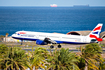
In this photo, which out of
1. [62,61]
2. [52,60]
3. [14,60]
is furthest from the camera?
[52,60]

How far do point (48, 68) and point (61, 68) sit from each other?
6.06 ft

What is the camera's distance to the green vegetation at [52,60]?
83.4 feet

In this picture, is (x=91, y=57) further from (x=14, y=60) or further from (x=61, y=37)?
(x=61, y=37)

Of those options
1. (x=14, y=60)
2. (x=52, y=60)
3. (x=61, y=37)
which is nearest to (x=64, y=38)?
(x=61, y=37)

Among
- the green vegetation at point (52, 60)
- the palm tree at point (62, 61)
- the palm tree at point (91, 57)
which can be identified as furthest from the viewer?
the palm tree at point (91, 57)

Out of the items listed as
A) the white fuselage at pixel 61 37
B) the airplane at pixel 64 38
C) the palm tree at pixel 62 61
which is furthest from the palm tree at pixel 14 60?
the white fuselage at pixel 61 37

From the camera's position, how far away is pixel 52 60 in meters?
→ 26.6

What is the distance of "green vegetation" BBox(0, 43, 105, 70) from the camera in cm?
2542

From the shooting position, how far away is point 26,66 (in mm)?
26219

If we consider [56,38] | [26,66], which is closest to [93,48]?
[26,66]

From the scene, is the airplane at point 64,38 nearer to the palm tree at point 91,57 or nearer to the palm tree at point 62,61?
the palm tree at point 91,57

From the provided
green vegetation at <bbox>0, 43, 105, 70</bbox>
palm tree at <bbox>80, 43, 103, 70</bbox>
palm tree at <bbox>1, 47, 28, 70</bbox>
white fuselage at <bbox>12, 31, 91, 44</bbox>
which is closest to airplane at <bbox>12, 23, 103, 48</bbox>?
white fuselage at <bbox>12, 31, 91, 44</bbox>

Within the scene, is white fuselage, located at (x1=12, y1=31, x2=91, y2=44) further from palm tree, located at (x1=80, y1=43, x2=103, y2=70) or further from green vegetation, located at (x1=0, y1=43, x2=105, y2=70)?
palm tree, located at (x1=80, y1=43, x2=103, y2=70)

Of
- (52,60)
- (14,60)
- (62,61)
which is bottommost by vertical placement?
(62,61)
